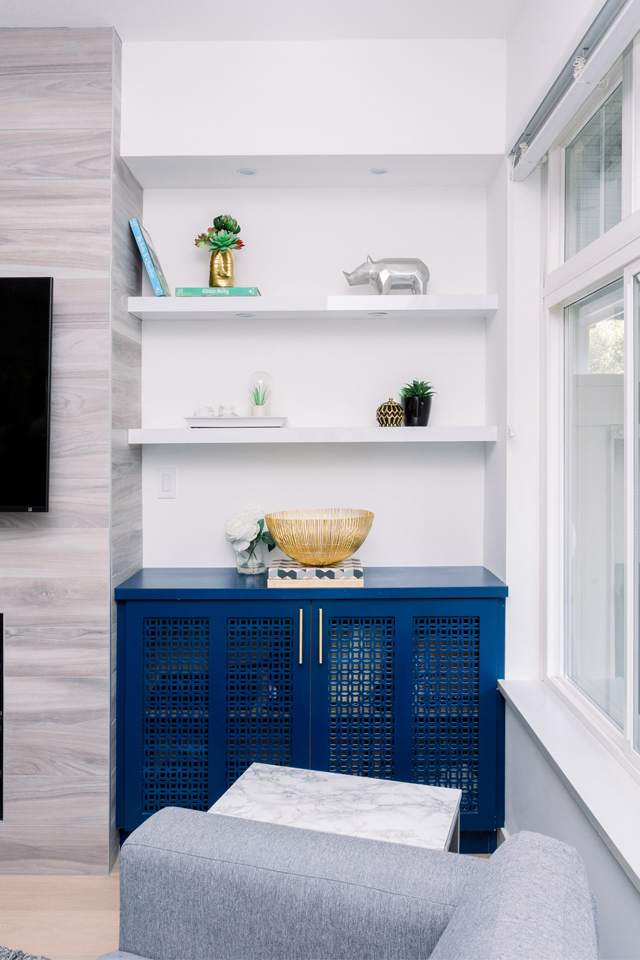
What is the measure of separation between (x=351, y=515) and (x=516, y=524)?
561 millimetres

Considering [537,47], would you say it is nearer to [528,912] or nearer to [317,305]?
[317,305]

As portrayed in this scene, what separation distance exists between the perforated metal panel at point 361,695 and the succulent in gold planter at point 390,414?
71 cm

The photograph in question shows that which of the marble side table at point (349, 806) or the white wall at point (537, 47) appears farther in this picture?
the white wall at point (537, 47)

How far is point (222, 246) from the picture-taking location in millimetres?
2504

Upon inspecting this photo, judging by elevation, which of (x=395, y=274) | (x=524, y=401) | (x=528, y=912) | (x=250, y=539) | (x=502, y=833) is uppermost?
(x=395, y=274)

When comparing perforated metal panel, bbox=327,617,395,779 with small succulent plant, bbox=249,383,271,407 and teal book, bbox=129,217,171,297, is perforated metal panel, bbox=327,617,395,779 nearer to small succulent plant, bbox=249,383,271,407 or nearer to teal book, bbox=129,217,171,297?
small succulent plant, bbox=249,383,271,407

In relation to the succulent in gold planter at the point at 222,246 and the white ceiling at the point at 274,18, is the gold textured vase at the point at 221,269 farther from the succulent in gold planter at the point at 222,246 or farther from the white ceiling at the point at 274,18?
the white ceiling at the point at 274,18

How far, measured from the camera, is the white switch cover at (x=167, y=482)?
8.77 feet

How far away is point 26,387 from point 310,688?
134cm

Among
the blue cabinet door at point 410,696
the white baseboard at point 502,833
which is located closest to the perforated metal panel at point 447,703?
the blue cabinet door at point 410,696

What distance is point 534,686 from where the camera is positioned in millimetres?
2225

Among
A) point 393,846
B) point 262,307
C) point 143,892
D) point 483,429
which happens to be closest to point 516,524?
point 483,429

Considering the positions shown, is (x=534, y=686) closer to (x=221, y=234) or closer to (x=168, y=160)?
(x=221, y=234)

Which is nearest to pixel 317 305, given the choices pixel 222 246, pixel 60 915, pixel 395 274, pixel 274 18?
pixel 395 274
